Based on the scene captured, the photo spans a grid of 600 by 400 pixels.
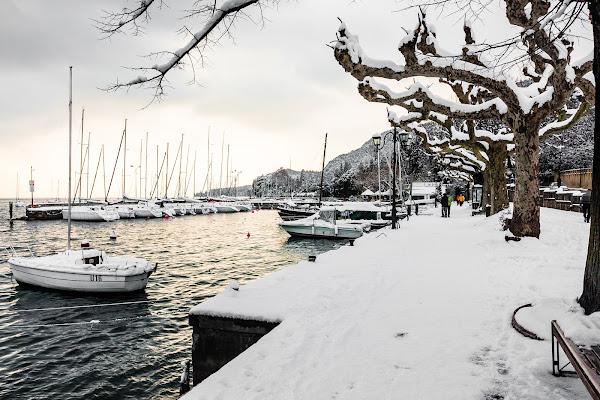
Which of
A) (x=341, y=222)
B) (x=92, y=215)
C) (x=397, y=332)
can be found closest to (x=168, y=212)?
(x=92, y=215)

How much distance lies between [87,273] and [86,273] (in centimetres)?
5

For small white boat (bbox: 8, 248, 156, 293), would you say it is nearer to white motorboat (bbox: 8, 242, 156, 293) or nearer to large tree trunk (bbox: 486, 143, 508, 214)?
white motorboat (bbox: 8, 242, 156, 293)

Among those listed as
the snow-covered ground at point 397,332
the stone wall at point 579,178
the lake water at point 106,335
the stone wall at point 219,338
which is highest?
the stone wall at point 579,178

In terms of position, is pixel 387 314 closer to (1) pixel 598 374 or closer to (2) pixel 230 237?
(1) pixel 598 374

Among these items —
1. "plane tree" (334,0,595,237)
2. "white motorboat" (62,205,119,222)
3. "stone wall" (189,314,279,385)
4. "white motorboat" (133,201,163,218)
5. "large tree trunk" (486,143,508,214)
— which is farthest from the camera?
"white motorboat" (133,201,163,218)

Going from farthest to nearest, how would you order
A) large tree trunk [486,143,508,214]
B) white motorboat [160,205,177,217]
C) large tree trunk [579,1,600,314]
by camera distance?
white motorboat [160,205,177,217], large tree trunk [486,143,508,214], large tree trunk [579,1,600,314]

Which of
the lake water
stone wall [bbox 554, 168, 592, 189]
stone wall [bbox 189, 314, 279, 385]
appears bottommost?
the lake water

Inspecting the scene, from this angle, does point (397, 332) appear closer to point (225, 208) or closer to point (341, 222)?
point (341, 222)

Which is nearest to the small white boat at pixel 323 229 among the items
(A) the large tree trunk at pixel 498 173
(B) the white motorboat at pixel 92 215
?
(A) the large tree trunk at pixel 498 173

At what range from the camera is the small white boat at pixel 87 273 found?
532 inches

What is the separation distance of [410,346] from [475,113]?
1035cm

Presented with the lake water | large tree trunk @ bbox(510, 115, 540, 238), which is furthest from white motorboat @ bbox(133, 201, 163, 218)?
large tree trunk @ bbox(510, 115, 540, 238)

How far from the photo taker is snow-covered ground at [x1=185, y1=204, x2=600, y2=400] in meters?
3.29

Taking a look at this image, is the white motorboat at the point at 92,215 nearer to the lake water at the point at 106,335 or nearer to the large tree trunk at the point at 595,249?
the lake water at the point at 106,335
